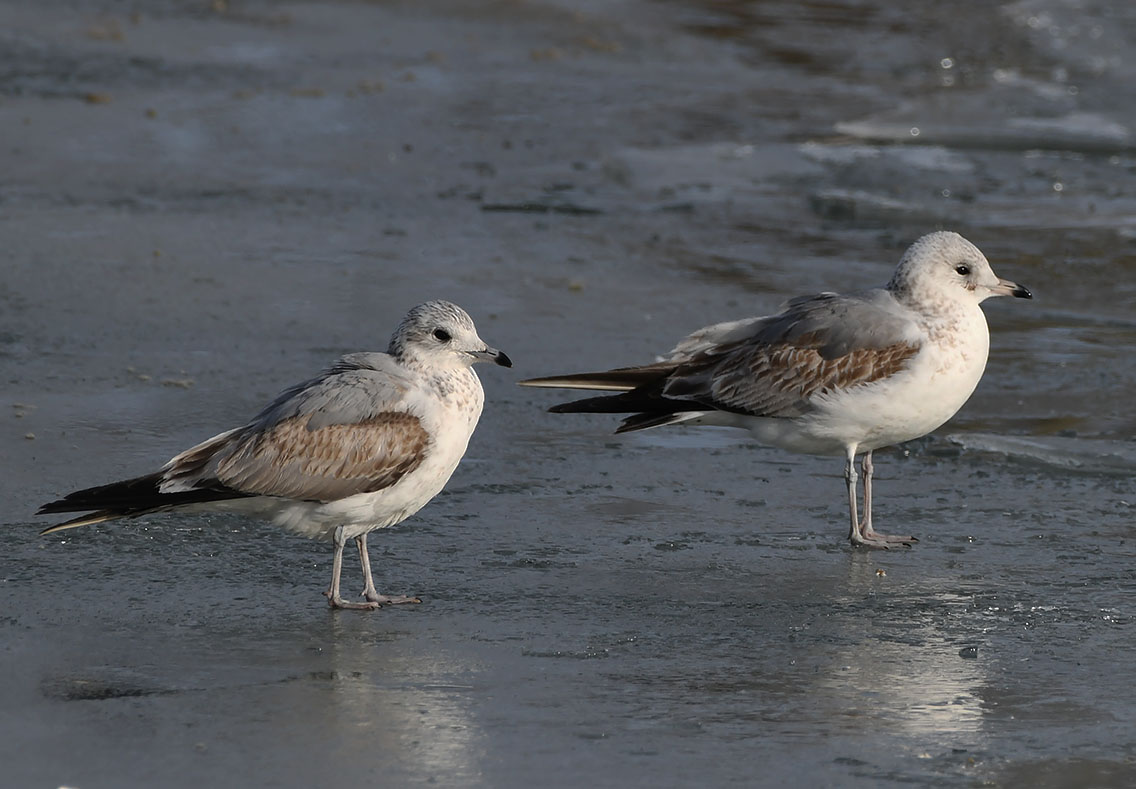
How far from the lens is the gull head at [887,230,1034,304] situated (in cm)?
724

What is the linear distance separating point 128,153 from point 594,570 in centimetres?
792

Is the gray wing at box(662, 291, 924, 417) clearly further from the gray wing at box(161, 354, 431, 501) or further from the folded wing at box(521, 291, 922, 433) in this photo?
the gray wing at box(161, 354, 431, 501)

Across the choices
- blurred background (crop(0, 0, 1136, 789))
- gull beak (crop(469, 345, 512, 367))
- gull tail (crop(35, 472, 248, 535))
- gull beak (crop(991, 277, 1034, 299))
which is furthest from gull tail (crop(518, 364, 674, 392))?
gull tail (crop(35, 472, 248, 535))

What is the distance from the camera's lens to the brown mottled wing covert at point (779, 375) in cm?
710

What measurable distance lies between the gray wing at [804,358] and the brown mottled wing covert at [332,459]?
1701 mm

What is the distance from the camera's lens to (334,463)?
6031 mm

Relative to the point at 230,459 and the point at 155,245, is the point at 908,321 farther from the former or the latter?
the point at 155,245

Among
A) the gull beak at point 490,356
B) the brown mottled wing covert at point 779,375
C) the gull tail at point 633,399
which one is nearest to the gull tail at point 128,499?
the gull beak at point 490,356

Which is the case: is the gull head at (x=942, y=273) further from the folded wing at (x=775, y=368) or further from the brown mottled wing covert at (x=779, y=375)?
the brown mottled wing covert at (x=779, y=375)

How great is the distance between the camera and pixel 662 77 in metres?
17.1

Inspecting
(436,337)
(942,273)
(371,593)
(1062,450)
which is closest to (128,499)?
(371,593)

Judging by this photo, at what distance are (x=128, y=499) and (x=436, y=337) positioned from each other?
4.12ft

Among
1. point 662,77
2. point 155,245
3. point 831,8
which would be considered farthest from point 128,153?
point 831,8

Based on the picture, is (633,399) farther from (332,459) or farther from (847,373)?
(332,459)
